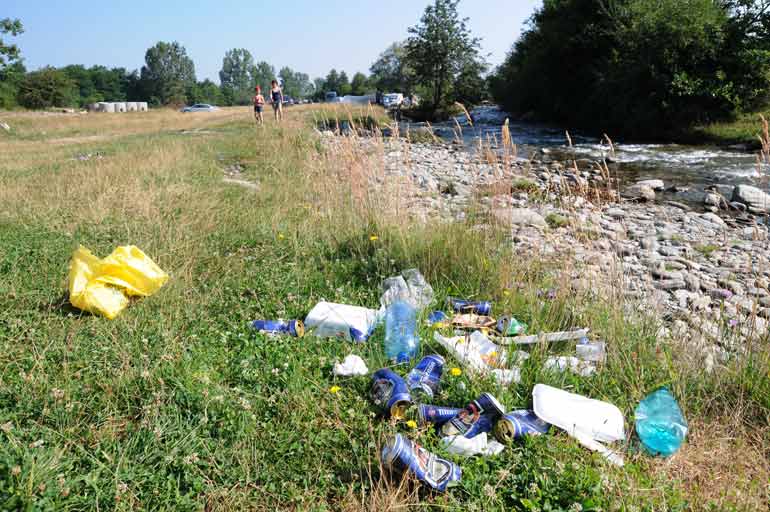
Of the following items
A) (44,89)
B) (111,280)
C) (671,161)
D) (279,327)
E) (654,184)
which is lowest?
(279,327)

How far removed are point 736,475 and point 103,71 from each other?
14091 cm

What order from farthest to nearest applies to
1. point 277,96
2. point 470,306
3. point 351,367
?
point 277,96, point 470,306, point 351,367

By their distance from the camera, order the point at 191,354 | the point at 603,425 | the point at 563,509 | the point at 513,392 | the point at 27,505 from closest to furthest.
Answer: the point at 27,505
the point at 563,509
the point at 603,425
the point at 513,392
the point at 191,354

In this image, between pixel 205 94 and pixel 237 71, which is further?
pixel 237 71

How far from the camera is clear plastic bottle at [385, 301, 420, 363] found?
9.72ft

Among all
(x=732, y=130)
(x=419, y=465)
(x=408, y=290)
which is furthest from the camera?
(x=732, y=130)

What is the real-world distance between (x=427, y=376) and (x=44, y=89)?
6201 centimetres

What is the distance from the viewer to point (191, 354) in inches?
111

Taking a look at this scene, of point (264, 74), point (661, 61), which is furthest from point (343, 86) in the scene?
point (661, 61)

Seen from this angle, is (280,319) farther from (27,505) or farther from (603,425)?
(603,425)

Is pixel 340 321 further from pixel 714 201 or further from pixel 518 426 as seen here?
pixel 714 201

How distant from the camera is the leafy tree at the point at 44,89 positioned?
51031 millimetres

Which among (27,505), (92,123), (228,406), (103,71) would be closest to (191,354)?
(228,406)

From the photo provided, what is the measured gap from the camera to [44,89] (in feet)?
166
